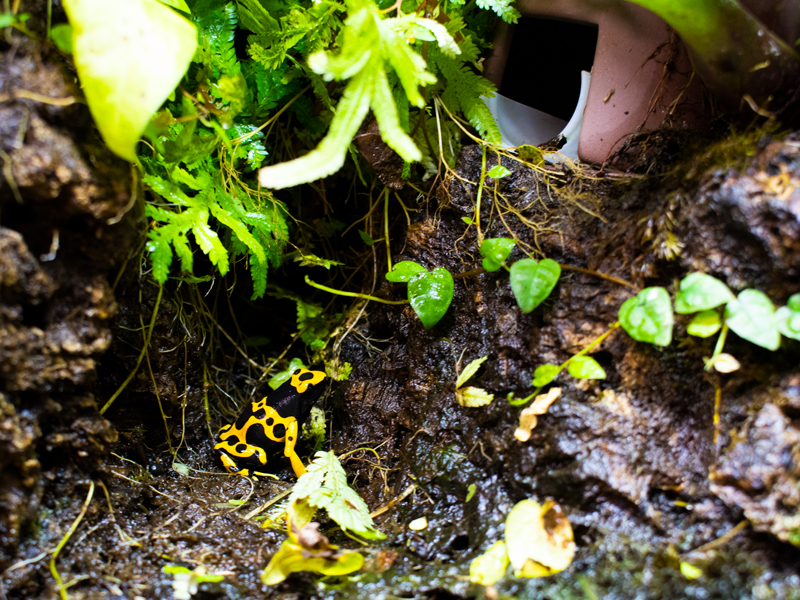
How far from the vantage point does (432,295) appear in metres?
Answer: 1.99

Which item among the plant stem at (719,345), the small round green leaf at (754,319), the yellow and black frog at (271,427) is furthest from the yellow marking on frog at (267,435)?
the small round green leaf at (754,319)

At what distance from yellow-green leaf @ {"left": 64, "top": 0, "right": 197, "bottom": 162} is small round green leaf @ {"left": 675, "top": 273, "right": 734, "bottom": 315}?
4.85ft

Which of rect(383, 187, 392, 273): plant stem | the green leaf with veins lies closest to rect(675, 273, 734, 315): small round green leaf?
the green leaf with veins

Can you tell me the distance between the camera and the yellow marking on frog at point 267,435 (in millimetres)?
2432

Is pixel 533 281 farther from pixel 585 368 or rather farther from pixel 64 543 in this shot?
pixel 64 543

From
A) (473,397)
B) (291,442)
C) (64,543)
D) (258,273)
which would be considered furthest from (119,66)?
(291,442)

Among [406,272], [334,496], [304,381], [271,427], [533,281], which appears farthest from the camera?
[304,381]

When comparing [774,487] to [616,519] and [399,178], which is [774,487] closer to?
[616,519]

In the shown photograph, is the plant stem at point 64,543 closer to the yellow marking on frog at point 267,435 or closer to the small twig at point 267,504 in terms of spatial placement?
the small twig at point 267,504

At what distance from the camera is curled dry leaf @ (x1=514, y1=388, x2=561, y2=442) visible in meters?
1.57

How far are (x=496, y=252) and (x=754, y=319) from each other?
80 centimetres

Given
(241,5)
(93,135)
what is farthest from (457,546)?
(241,5)

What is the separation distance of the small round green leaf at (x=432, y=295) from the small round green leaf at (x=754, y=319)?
3.11 ft

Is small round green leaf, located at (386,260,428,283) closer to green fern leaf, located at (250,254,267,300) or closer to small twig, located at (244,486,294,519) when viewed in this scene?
green fern leaf, located at (250,254,267,300)
